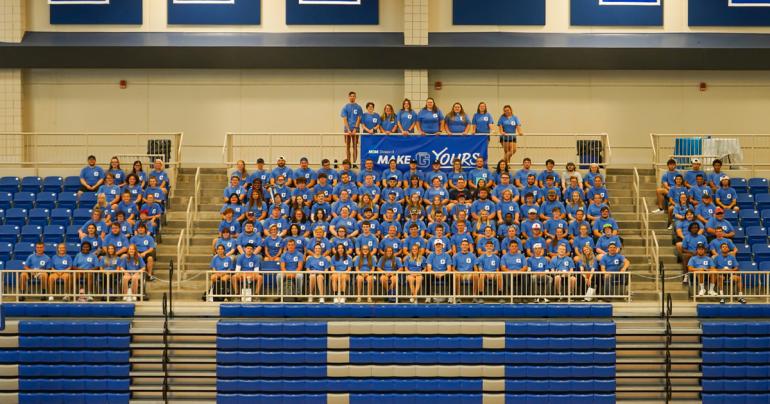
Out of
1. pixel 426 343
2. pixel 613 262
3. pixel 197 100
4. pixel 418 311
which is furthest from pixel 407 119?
pixel 426 343

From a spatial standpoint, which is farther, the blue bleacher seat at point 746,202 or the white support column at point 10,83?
the white support column at point 10,83

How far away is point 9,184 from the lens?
24516 millimetres

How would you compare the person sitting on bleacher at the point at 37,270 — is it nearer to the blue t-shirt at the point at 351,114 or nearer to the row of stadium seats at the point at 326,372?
the row of stadium seats at the point at 326,372

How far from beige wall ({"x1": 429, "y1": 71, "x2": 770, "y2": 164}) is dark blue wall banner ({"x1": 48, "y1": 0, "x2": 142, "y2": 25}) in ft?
25.3

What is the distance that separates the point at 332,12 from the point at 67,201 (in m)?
8.07

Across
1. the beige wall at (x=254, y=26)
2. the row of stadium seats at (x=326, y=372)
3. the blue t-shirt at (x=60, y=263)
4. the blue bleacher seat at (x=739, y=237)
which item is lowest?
the row of stadium seats at (x=326, y=372)

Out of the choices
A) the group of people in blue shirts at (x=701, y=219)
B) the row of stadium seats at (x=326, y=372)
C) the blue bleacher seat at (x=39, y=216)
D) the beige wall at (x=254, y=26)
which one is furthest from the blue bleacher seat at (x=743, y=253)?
the blue bleacher seat at (x=39, y=216)

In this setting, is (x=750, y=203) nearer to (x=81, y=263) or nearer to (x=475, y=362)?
(x=475, y=362)

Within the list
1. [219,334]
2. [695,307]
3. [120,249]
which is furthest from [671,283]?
[120,249]

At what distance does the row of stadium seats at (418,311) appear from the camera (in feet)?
64.4

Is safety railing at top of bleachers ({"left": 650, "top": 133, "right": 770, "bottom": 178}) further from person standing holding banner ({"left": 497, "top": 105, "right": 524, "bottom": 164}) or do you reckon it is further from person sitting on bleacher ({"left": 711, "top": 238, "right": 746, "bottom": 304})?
person sitting on bleacher ({"left": 711, "top": 238, "right": 746, "bottom": 304})

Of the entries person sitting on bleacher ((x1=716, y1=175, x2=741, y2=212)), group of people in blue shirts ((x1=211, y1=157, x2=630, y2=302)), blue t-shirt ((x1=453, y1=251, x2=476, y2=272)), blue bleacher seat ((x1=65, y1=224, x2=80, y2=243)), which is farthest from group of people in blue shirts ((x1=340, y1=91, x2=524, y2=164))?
blue bleacher seat ((x1=65, y1=224, x2=80, y2=243))

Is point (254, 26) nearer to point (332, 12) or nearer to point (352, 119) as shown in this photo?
point (332, 12)

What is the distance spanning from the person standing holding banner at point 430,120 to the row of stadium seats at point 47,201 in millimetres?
7195
